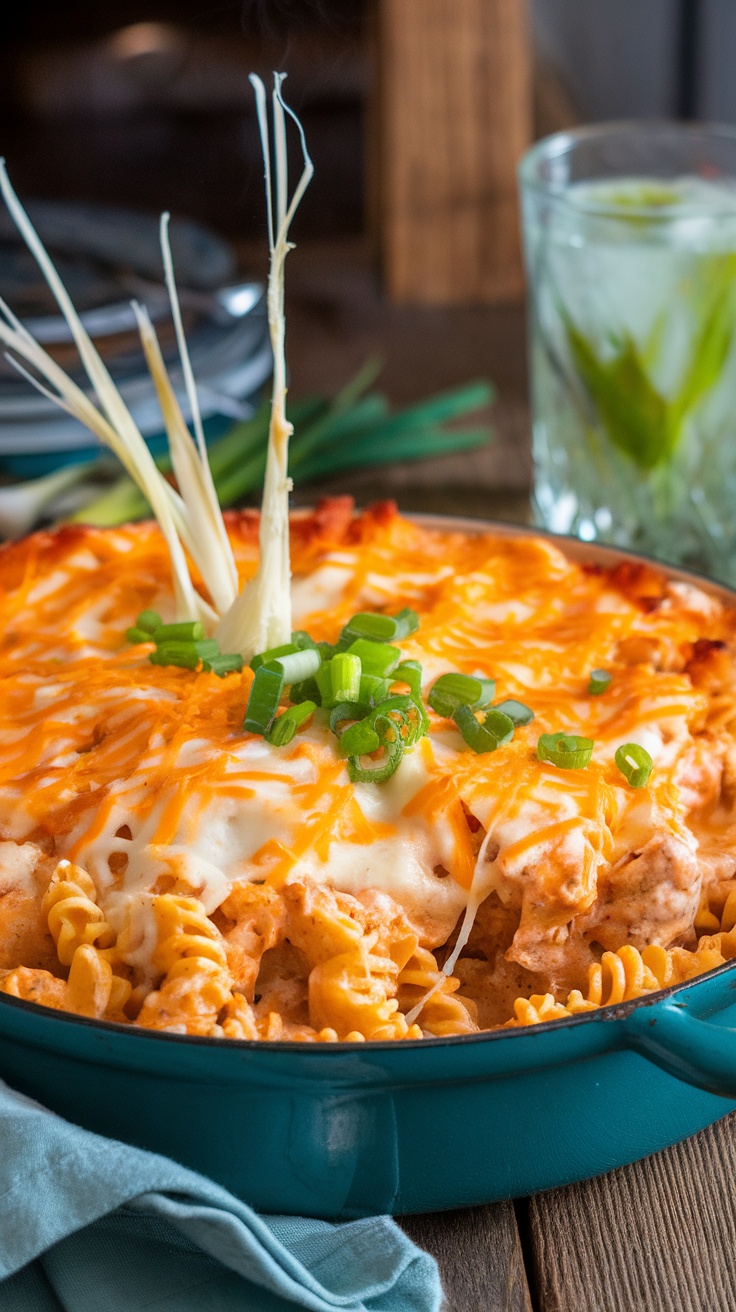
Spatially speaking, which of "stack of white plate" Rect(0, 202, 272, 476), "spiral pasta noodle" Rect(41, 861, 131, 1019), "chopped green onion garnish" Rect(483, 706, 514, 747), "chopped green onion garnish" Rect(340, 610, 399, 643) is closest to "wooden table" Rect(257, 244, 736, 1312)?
"spiral pasta noodle" Rect(41, 861, 131, 1019)

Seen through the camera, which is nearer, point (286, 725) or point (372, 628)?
point (286, 725)

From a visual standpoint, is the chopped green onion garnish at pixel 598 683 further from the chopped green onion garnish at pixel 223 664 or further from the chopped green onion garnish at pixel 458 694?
the chopped green onion garnish at pixel 223 664

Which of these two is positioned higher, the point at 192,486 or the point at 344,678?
the point at 192,486

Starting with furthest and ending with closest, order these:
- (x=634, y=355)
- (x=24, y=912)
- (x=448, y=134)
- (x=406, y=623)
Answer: (x=448, y=134) < (x=634, y=355) < (x=406, y=623) < (x=24, y=912)

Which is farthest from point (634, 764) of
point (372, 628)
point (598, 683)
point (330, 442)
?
point (330, 442)

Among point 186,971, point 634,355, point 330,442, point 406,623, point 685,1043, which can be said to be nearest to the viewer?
point 685,1043

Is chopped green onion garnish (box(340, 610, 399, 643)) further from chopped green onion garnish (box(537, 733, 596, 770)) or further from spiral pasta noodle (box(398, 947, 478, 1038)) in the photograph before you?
spiral pasta noodle (box(398, 947, 478, 1038))

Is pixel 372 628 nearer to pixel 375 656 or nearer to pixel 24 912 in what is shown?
pixel 375 656

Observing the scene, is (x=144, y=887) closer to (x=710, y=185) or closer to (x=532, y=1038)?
(x=532, y=1038)

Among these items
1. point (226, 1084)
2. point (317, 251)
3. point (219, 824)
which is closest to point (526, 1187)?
point (226, 1084)
